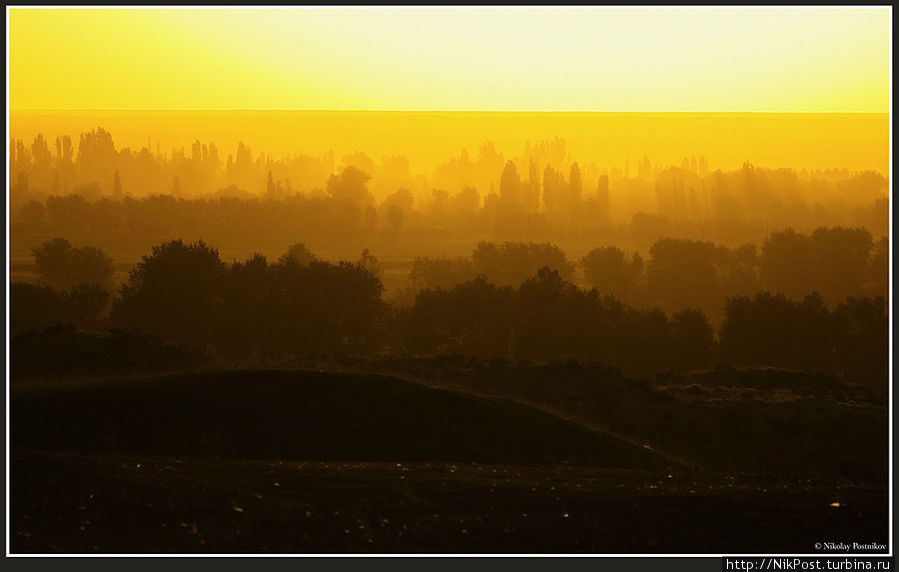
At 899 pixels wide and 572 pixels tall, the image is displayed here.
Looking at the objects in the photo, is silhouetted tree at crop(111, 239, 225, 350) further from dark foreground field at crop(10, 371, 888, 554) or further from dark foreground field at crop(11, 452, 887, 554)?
dark foreground field at crop(11, 452, 887, 554)

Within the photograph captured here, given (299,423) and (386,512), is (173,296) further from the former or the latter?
(386,512)

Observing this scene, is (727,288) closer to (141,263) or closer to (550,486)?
(141,263)

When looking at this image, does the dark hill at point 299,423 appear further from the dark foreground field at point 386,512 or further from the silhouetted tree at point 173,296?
the silhouetted tree at point 173,296

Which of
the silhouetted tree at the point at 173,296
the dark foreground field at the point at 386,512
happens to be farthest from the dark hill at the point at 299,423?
the silhouetted tree at the point at 173,296

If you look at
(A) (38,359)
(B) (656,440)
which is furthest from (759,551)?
(A) (38,359)

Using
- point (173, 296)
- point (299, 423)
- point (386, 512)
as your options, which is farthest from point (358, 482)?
point (173, 296)
